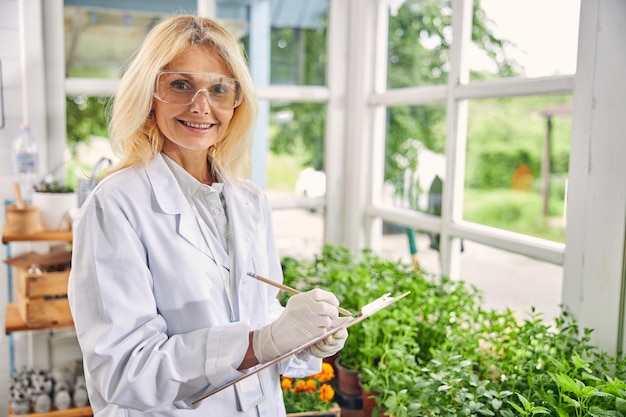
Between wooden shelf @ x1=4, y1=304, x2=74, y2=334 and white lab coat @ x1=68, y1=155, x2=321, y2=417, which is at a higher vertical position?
white lab coat @ x1=68, y1=155, x2=321, y2=417

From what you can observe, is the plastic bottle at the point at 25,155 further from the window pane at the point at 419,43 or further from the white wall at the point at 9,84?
the window pane at the point at 419,43

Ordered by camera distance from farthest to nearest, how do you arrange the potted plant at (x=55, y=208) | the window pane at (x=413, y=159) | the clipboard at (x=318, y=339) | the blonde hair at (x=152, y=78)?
the window pane at (x=413, y=159) < the potted plant at (x=55, y=208) < the blonde hair at (x=152, y=78) < the clipboard at (x=318, y=339)

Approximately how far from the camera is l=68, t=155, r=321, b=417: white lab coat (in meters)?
1.12

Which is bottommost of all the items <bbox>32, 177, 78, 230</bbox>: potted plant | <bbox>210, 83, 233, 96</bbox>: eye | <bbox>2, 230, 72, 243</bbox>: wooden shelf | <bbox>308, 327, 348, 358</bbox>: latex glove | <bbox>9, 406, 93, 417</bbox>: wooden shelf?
<bbox>9, 406, 93, 417</bbox>: wooden shelf

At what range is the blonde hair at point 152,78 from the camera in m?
1.28

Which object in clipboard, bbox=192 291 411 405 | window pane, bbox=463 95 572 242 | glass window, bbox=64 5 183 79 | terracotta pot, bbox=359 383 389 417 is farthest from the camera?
window pane, bbox=463 95 572 242

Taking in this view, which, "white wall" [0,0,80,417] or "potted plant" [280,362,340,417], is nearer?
"potted plant" [280,362,340,417]

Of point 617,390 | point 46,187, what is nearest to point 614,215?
point 617,390

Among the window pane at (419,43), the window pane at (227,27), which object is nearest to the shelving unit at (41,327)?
the window pane at (227,27)

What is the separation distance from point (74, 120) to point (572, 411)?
85.9 inches

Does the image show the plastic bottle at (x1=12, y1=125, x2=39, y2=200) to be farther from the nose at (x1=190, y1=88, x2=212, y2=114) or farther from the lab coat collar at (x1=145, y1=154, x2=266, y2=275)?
the nose at (x1=190, y1=88, x2=212, y2=114)

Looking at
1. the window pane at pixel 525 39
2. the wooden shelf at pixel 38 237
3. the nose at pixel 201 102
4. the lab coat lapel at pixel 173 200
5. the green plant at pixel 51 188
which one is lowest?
the wooden shelf at pixel 38 237

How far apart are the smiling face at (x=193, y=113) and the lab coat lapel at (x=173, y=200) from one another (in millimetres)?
73

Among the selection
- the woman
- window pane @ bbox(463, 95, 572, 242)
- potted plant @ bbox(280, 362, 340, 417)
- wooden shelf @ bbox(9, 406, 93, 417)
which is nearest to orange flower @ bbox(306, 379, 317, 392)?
potted plant @ bbox(280, 362, 340, 417)
